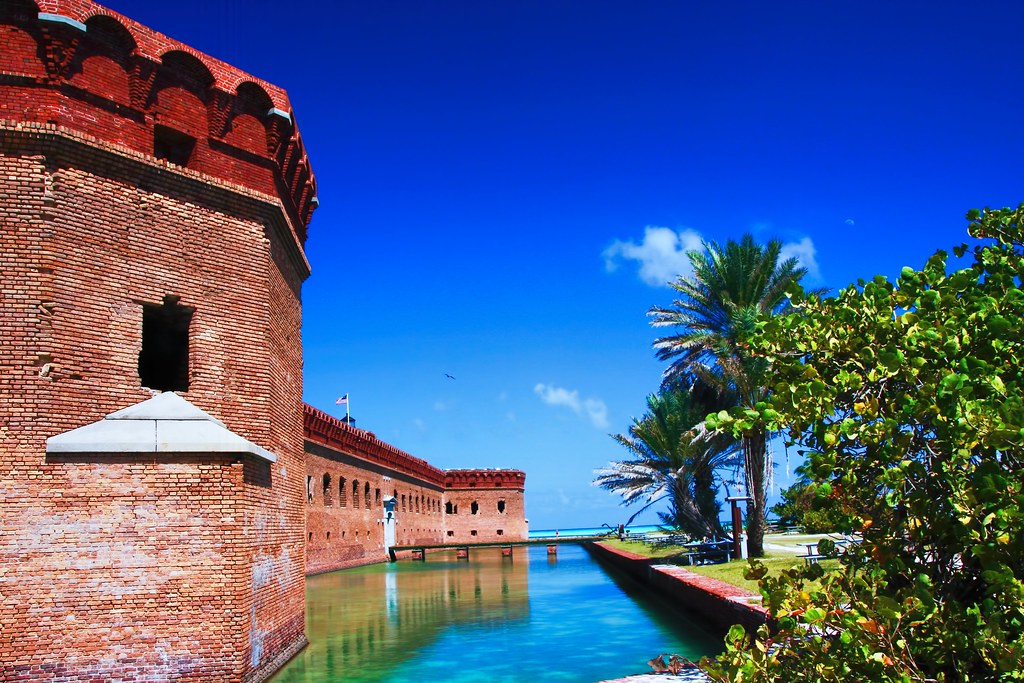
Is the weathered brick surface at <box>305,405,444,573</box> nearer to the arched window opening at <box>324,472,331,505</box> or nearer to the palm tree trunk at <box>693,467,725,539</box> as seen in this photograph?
the arched window opening at <box>324,472,331,505</box>

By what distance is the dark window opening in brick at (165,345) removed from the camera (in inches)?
384

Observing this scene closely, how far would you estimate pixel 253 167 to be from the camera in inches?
424

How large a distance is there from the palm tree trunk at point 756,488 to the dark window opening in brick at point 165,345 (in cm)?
1238

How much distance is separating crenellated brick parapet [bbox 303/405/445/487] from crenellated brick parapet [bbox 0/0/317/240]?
49.5ft

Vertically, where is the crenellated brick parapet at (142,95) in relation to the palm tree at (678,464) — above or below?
above

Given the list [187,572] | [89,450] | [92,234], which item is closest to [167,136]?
[92,234]

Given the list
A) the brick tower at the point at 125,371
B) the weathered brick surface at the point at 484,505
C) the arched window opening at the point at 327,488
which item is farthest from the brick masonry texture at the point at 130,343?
the weathered brick surface at the point at 484,505

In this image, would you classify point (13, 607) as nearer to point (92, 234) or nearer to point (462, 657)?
point (92, 234)

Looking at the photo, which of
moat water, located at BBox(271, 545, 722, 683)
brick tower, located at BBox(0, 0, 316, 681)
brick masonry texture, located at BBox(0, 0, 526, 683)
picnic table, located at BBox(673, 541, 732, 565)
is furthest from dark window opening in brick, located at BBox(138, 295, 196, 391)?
picnic table, located at BBox(673, 541, 732, 565)

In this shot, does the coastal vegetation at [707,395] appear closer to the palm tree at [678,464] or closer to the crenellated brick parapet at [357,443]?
the palm tree at [678,464]

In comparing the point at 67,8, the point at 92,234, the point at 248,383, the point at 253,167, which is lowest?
the point at 248,383

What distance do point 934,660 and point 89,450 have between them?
7614mm

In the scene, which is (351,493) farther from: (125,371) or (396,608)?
(125,371)

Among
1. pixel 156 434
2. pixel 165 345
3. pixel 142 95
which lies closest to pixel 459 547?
pixel 165 345
